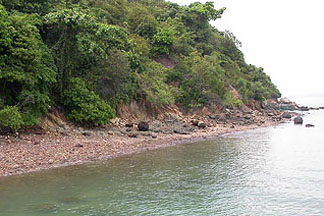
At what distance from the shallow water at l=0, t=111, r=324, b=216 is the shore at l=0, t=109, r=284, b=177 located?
154cm

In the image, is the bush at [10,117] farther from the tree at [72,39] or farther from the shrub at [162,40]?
the shrub at [162,40]

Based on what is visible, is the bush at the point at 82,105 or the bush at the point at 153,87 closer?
the bush at the point at 82,105

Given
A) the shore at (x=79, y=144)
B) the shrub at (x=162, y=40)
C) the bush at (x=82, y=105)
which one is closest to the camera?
the shore at (x=79, y=144)

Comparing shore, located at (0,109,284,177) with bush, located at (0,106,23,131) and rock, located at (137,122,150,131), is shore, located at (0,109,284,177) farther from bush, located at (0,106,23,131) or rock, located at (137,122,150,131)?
bush, located at (0,106,23,131)

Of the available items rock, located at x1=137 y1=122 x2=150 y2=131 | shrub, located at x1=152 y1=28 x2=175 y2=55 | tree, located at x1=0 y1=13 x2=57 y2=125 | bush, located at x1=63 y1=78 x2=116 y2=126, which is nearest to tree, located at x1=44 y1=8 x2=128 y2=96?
bush, located at x1=63 y1=78 x2=116 y2=126

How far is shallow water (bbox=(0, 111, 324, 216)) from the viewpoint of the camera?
15844mm

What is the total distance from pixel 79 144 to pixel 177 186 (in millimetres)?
11357

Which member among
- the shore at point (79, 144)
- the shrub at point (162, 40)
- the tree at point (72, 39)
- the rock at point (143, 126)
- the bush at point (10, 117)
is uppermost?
the shrub at point (162, 40)

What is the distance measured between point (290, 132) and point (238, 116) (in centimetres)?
1106

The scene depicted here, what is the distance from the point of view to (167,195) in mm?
17812

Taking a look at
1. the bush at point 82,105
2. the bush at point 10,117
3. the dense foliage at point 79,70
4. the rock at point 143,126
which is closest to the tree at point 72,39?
the dense foliage at point 79,70

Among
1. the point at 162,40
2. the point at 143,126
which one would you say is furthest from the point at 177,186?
the point at 162,40

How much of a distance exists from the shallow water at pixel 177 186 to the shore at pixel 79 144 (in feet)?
5.05

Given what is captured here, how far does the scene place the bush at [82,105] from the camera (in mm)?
30902
